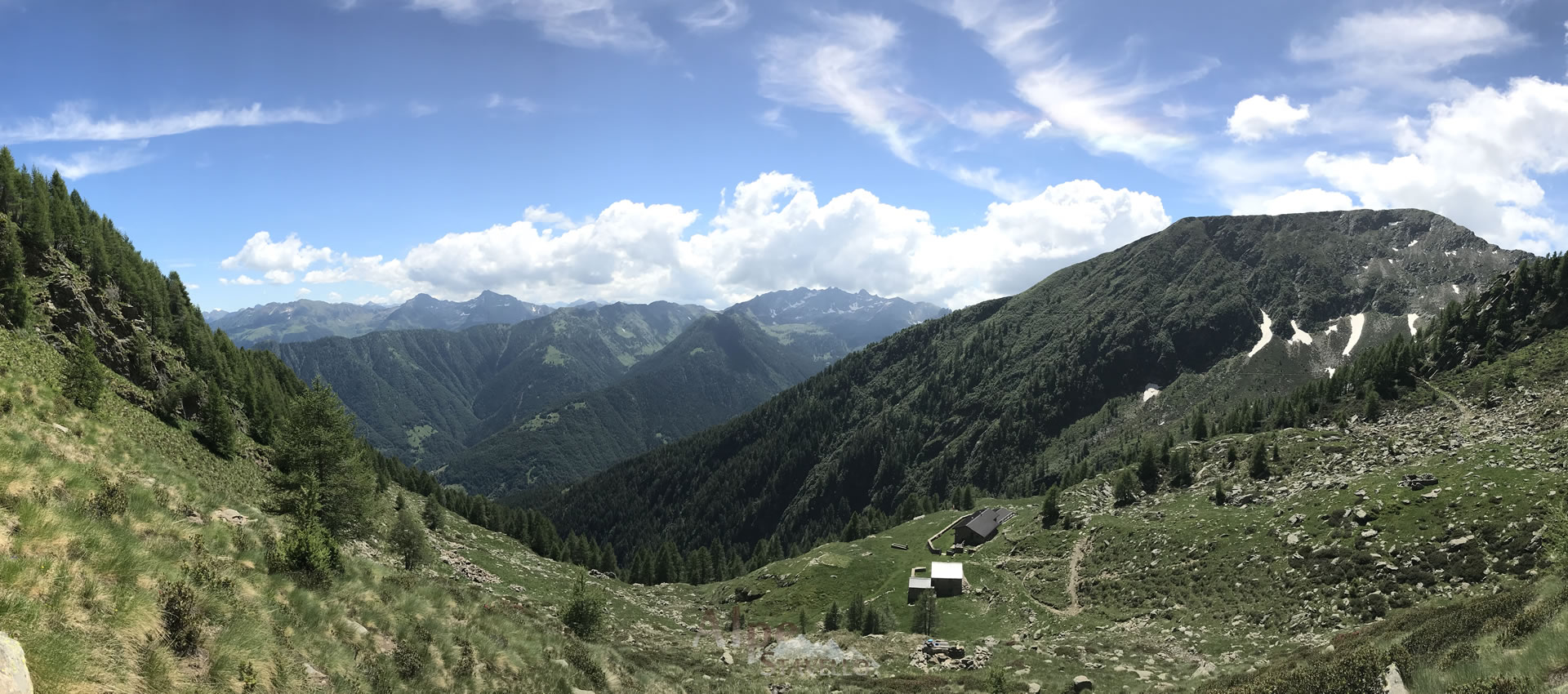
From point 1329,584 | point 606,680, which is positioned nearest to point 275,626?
point 606,680

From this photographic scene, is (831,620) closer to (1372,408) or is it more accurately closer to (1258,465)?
(1258,465)

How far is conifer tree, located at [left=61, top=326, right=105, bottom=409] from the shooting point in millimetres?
33031

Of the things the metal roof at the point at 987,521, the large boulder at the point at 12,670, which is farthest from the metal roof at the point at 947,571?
the large boulder at the point at 12,670

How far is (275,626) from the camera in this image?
14.8 meters

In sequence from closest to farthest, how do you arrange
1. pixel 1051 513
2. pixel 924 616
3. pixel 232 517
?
pixel 232 517 → pixel 924 616 → pixel 1051 513

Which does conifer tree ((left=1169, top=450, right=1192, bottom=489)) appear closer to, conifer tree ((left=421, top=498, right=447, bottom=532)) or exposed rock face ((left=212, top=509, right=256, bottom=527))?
exposed rock face ((left=212, top=509, right=256, bottom=527))

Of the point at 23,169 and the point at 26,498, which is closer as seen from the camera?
the point at 26,498

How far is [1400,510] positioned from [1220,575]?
14059mm

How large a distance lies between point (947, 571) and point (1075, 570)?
14701 mm

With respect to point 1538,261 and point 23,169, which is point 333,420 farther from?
point 1538,261

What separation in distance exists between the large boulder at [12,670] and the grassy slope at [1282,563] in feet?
85.9

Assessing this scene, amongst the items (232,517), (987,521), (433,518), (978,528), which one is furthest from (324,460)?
(987,521)

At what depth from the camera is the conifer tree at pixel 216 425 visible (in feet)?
178

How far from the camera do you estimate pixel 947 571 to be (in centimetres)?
7669
